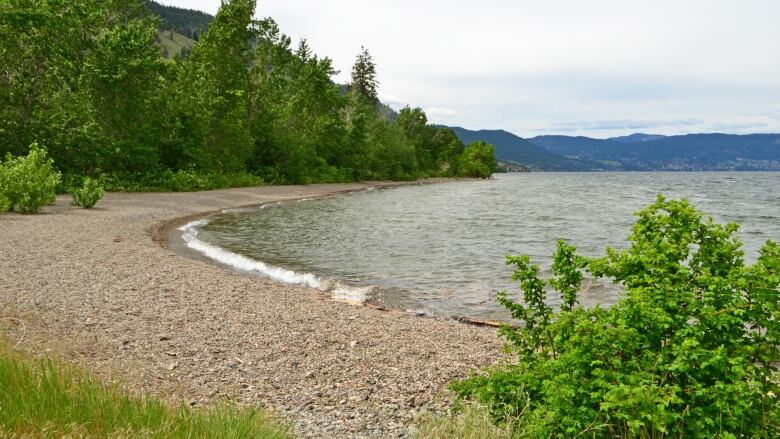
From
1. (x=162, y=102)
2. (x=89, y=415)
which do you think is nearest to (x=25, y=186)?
(x=162, y=102)

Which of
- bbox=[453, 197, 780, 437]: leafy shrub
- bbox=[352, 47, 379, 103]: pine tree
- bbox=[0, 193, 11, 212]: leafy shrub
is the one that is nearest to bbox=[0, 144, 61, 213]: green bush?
bbox=[0, 193, 11, 212]: leafy shrub

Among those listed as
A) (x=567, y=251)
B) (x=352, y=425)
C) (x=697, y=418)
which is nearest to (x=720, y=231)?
(x=567, y=251)

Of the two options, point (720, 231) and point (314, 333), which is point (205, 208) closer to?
point (314, 333)

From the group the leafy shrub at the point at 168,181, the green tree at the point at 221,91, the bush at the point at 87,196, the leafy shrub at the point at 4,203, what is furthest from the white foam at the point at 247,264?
the green tree at the point at 221,91

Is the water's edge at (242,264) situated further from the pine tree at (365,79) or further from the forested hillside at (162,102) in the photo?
the pine tree at (365,79)

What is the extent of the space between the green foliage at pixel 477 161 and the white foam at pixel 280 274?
14028 cm

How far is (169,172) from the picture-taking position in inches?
1970

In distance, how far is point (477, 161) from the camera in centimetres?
16600

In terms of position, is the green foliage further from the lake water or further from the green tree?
the lake water

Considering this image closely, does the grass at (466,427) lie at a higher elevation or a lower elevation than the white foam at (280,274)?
higher

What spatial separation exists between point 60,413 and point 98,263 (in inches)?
502

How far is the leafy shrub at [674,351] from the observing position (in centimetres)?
454

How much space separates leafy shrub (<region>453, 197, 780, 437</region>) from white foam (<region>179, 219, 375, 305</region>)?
31.4 ft

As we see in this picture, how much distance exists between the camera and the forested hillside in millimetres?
38938
